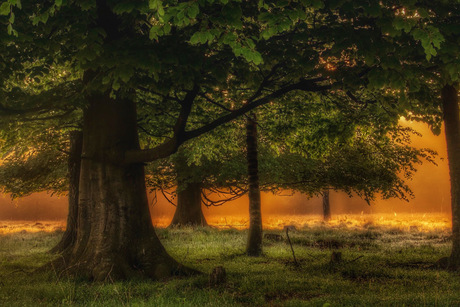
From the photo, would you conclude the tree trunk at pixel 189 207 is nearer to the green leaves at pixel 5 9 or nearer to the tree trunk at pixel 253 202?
the tree trunk at pixel 253 202

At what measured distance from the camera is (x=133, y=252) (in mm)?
10227

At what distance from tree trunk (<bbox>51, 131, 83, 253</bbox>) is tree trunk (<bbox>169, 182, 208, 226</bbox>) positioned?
36.7ft

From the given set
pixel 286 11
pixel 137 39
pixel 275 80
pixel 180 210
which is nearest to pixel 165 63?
pixel 137 39

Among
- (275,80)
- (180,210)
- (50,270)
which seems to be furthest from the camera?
(180,210)

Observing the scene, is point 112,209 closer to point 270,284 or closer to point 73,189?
point 270,284

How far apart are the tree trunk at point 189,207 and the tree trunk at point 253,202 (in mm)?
12899

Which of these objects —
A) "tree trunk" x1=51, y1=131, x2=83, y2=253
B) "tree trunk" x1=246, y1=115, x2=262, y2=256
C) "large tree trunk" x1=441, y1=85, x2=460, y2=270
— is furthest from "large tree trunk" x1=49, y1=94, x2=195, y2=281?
"large tree trunk" x1=441, y1=85, x2=460, y2=270

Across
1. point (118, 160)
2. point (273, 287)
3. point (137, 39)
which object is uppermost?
point (137, 39)

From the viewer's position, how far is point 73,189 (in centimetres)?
Answer: 1617

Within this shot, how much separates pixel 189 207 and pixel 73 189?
462 inches

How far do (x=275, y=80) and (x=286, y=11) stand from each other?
16.7 feet

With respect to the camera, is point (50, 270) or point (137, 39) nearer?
point (137, 39)

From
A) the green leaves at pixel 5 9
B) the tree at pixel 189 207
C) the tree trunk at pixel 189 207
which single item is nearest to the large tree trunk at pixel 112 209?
the green leaves at pixel 5 9

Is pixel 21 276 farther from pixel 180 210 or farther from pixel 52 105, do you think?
pixel 180 210
